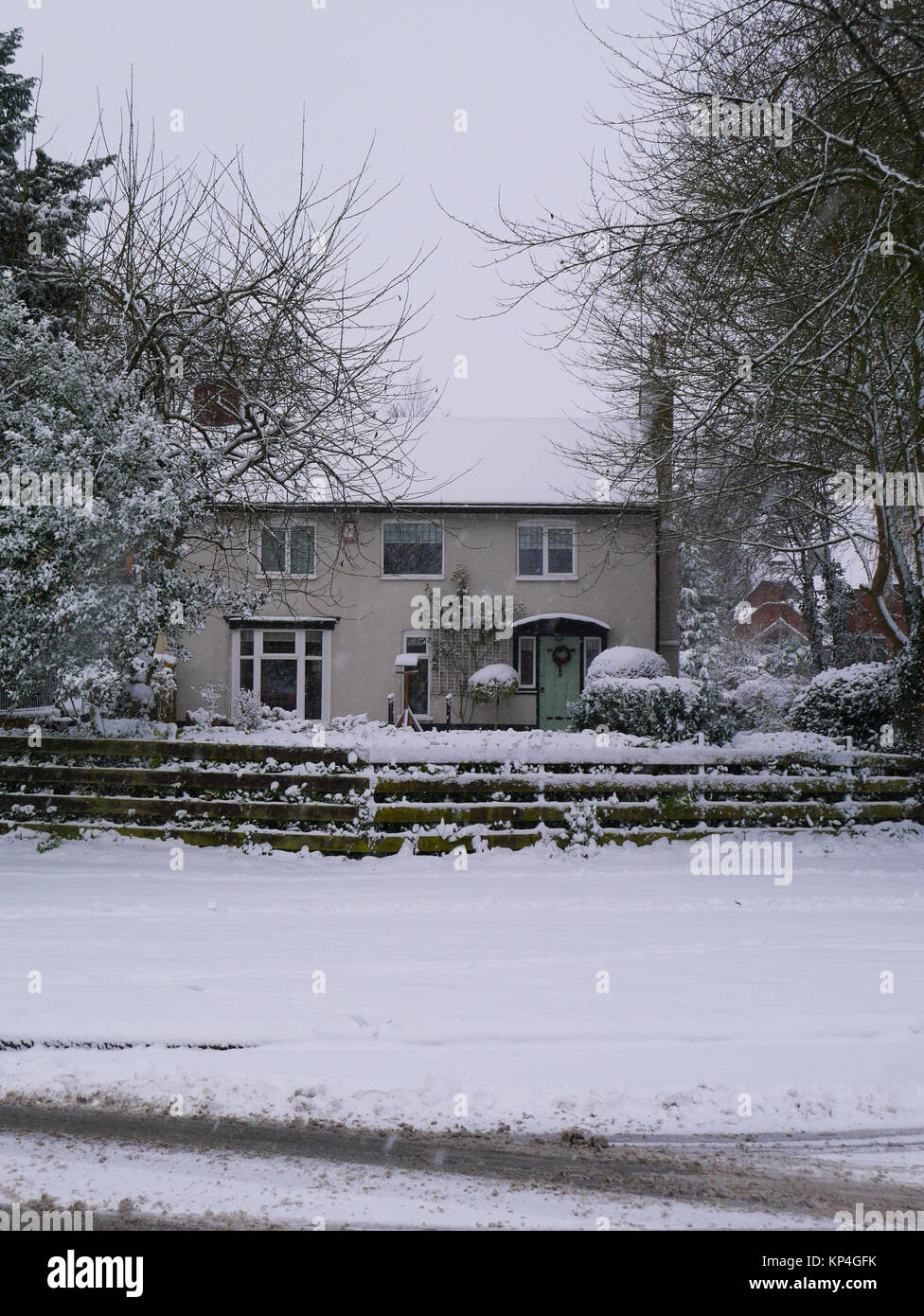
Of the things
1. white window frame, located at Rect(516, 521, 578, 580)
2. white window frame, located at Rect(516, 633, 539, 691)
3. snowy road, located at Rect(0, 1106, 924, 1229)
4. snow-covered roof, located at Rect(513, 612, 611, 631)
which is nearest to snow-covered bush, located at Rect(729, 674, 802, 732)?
snow-covered roof, located at Rect(513, 612, 611, 631)

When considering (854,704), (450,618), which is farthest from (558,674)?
(854,704)

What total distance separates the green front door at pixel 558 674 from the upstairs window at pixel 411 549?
348 centimetres

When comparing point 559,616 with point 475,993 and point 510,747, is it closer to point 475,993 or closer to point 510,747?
point 510,747

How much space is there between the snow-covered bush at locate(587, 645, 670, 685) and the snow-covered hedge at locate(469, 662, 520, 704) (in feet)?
25.8

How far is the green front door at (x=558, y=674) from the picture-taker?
21.1 meters

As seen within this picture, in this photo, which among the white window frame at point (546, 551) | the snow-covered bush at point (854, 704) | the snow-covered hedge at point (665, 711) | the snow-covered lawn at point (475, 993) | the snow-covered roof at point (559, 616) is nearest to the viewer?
the snow-covered lawn at point (475, 993)

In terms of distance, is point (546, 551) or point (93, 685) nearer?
point (93, 685)

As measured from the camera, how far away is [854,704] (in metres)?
10.1

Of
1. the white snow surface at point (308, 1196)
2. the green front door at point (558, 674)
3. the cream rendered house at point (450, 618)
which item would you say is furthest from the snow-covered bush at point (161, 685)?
the green front door at point (558, 674)

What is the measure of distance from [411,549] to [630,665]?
35.7 ft

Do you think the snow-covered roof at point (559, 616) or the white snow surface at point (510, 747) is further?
the snow-covered roof at point (559, 616)

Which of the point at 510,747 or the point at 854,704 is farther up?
the point at 854,704

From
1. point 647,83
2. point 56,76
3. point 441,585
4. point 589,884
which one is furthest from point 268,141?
point 441,585

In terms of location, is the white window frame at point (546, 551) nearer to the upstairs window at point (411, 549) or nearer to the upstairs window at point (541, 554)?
the upstairs window at point (541, 554)
